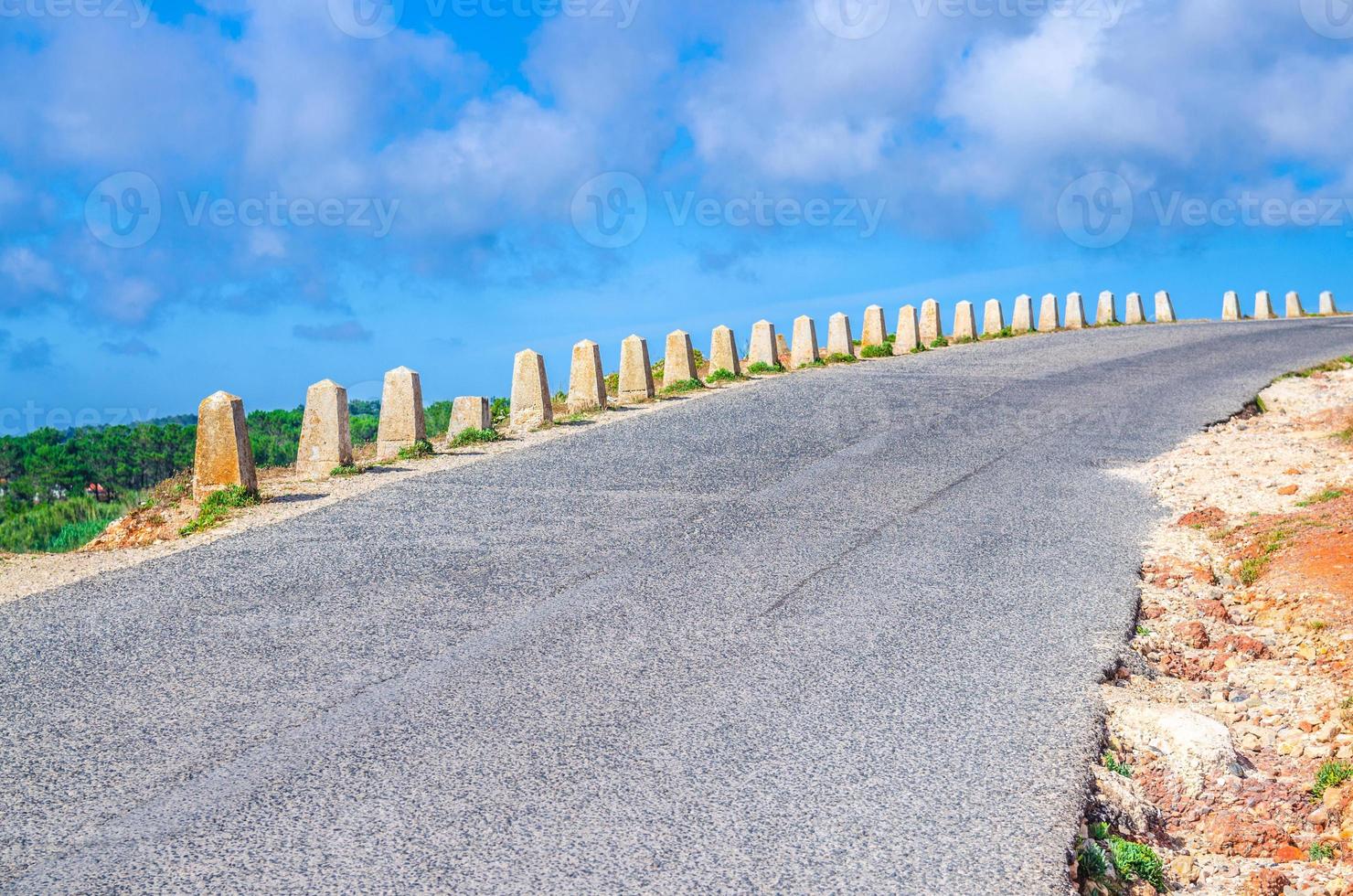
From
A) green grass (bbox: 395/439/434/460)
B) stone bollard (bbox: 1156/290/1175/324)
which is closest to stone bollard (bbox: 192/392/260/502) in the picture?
green grass (bbox: 395/439/434/460)

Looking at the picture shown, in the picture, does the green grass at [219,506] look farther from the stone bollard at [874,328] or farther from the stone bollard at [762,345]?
the stone bollard at [874,328]

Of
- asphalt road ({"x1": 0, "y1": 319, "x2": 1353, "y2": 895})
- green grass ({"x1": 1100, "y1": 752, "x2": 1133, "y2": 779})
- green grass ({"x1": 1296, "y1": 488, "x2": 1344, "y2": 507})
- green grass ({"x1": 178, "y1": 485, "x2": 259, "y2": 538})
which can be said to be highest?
green grass ({"x1": 178, "y1": 485, "x2": 259, "y2": 538})

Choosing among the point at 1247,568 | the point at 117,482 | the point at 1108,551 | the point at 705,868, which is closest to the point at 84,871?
the point at 705,868

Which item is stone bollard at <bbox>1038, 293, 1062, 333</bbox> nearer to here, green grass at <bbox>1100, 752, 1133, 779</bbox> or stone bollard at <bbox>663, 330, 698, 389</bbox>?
stone bollard at <bbox>663, 330, 698, 389</bbox>

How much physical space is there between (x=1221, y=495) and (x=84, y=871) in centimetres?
917

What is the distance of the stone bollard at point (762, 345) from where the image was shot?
19.6 meters

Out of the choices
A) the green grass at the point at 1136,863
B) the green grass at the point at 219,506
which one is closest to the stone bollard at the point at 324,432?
the green grass at the point at 219,506

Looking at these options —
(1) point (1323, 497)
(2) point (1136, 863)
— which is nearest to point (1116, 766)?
(2) point (1136, 863)

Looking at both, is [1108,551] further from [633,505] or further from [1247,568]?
[633,505]

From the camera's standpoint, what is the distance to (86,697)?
5.30 m

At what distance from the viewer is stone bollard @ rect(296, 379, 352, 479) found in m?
11.5

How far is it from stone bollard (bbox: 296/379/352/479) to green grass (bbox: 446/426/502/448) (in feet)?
4.76

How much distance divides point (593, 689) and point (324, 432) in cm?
746

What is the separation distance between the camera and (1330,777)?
4.63m
